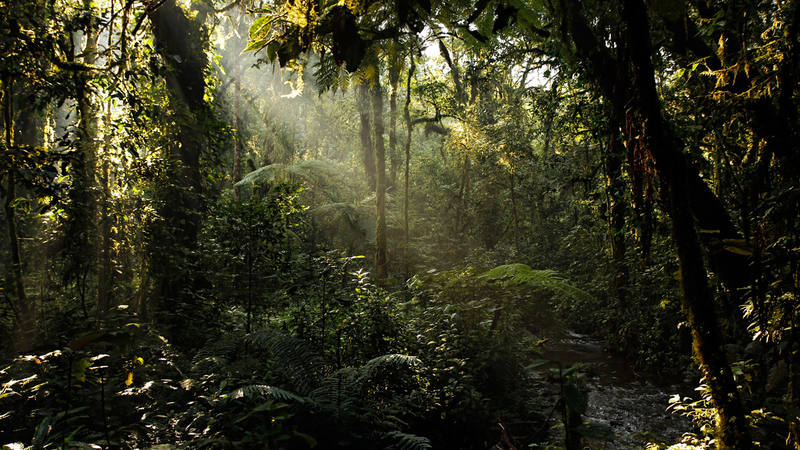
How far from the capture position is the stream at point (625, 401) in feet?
15.9

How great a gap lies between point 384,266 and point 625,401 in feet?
23.2

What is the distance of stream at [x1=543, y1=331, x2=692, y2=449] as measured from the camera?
4.86 m

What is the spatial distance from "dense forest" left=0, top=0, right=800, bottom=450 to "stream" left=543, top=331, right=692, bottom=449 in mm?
61

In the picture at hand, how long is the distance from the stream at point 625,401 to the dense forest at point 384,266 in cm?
6

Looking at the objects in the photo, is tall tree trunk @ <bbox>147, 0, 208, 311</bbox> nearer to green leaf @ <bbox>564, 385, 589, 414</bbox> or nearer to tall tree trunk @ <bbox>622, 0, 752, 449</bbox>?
green leaf @ <bbox>564, 385, 589, 414</bbox>

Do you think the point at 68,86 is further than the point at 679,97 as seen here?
No

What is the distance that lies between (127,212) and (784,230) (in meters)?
7.49

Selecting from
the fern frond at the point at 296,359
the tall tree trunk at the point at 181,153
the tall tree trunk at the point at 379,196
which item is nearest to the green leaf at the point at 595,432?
the fern frond at the point at 296,359

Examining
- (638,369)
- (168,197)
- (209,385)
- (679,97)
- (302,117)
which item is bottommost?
(638,369)

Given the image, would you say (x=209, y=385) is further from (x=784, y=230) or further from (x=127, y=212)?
(x=784, y=230)

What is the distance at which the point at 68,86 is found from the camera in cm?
344

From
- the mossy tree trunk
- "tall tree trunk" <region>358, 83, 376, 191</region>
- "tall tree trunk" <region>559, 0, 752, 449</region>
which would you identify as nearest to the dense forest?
"tall tree trunk" <region>559, 0, 752, 449</region>

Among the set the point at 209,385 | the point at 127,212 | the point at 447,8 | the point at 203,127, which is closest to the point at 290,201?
the point at 203,127

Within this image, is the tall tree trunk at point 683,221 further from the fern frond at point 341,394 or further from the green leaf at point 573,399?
the fern frond at point 341,394
